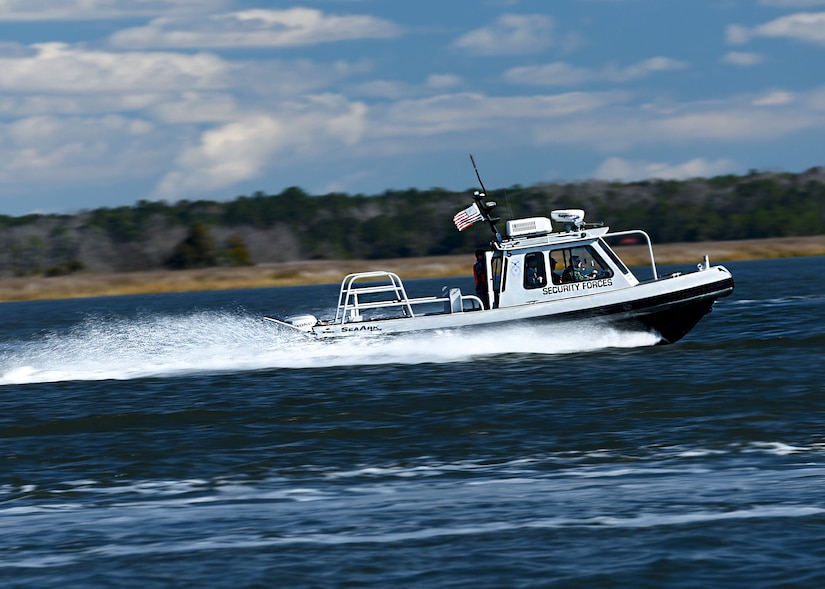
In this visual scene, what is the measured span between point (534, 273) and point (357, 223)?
118m

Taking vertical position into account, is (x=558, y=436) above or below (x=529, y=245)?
below

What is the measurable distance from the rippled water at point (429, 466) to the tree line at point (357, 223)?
3592 inches

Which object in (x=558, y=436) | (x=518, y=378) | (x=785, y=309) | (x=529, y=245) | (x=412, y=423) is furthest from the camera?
(x=785, y=309)

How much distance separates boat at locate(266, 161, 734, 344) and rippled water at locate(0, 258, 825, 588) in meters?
0.38

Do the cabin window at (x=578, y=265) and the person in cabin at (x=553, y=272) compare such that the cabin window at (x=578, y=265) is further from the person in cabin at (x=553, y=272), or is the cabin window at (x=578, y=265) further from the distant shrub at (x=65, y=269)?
the distant shrub at (x=65, y=269)

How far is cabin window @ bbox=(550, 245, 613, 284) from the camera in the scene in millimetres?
21156

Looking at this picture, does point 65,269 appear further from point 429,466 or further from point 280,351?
point 429,466

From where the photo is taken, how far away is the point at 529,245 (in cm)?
2089

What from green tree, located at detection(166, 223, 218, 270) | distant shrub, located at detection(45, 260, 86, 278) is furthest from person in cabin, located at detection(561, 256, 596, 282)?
green tree, located at detection(166, 223, 218, 270)

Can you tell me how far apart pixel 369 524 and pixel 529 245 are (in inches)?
450

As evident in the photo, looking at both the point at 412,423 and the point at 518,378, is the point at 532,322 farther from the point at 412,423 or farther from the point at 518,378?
the point at 412,423

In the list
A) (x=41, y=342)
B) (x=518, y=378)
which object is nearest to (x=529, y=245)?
(x=518, y=378)

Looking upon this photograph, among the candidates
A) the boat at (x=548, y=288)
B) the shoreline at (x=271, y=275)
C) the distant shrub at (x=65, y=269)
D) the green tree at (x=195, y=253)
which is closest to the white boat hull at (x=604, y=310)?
the boat at (x=548, y=288)

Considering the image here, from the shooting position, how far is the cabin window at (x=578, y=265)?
2116 cm
